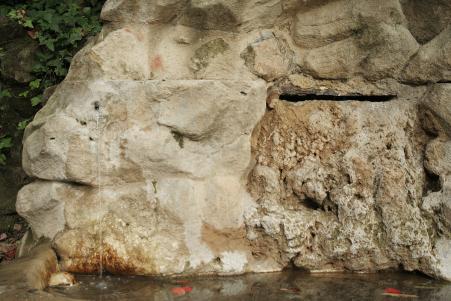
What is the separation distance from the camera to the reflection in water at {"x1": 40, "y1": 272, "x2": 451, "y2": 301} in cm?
339

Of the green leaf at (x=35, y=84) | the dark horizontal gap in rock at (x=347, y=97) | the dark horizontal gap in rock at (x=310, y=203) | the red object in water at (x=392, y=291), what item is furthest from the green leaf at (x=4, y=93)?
the red object in water at (x=392, y=291)

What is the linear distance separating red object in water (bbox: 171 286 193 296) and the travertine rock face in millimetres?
232

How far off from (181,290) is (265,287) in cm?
53

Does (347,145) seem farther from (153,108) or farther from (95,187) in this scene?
(95,187)

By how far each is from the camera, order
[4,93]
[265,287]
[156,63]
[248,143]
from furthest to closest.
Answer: [4,93], [248,143], [156,63], [265,287]

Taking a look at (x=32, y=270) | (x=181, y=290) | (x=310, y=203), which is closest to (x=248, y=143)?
(x=310, y=203)

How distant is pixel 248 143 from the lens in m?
4.05

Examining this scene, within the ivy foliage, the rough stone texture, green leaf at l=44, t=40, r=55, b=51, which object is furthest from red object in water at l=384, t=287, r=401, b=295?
green leaf at l=44, t=40, r=55, b=51

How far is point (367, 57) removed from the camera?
4.10 m

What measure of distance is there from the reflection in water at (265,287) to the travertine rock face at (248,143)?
4.0 inches

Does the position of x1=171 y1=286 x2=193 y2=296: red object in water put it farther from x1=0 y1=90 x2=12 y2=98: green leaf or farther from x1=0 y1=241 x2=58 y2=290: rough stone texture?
x1=0 y1=90 x2=12 y2=98: green leaf

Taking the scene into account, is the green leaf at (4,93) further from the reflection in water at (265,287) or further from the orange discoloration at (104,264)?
the reflection in water at (265,287)

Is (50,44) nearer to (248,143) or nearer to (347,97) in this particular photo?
(248,143)

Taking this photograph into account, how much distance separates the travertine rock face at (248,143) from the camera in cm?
376
